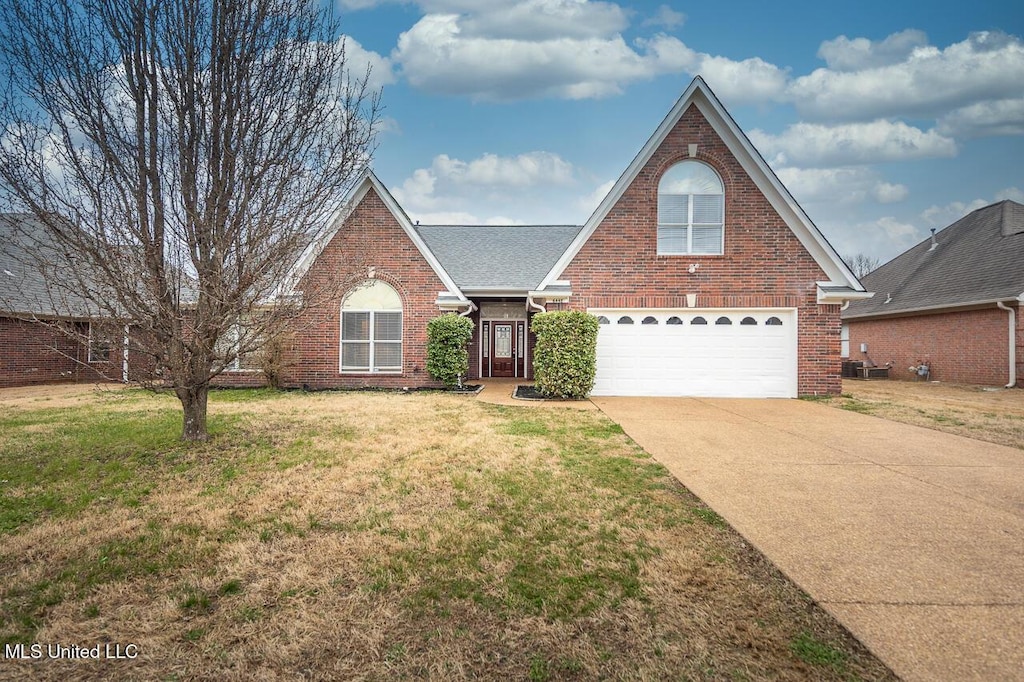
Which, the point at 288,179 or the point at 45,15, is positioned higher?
the point at 45,15

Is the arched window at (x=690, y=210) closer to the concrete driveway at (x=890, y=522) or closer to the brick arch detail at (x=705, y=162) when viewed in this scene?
the brick arch detail at (x=705, y=162)

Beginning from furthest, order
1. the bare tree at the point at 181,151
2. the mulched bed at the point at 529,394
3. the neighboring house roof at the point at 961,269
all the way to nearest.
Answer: the neighboring house roof at the point at 961,269 → the mulched bed at the point at 529,394 → the bare tree at the point at 181,151

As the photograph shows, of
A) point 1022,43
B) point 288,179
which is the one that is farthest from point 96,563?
point 1022,43

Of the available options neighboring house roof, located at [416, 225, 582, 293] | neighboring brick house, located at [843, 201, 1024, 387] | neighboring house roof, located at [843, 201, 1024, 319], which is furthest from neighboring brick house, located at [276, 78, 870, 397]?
neighboring house roof, located at [843, 201, 1024, 319]

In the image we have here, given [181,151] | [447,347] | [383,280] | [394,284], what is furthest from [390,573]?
[383,280]

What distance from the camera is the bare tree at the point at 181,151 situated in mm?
5793

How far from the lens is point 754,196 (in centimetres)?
1256

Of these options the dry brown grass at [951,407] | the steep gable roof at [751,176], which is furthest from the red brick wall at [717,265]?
the dry brown grass at [951,407]

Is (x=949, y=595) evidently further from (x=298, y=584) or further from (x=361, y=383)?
(x=361, y=383)

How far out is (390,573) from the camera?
10.3 ft

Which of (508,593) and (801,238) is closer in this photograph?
(508,593)

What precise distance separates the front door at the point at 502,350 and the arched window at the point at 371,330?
4.75 meters

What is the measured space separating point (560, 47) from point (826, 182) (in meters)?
19.9

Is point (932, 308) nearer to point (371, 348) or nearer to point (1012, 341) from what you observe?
point (1012, 341)
